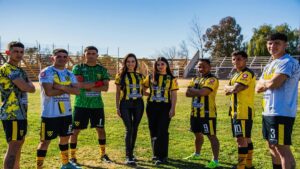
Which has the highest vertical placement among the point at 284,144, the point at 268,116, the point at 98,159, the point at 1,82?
the point at 1,82

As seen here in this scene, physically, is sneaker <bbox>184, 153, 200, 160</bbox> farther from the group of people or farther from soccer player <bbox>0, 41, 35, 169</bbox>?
soccer player <bbox>0, 41, 35, 169</bbox>

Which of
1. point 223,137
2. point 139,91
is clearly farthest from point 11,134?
point 223,137

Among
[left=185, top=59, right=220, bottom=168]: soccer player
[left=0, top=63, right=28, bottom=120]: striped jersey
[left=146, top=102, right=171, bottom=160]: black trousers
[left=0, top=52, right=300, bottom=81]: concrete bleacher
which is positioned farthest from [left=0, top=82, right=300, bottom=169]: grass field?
[left=0, top=52, right=300, bottom=81]: concrete bleacher

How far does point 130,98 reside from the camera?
23.1 feet

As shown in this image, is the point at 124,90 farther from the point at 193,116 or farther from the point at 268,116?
the point at 268,116

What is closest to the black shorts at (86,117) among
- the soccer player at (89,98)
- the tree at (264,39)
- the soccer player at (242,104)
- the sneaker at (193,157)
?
the soccer player at (89,98)

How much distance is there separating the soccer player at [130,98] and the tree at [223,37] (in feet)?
197

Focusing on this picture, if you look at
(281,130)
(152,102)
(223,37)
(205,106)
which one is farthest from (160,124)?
(223,37)

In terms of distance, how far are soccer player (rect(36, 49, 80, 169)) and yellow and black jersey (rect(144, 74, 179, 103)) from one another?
169cm

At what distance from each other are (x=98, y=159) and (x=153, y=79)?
1909 millimetres

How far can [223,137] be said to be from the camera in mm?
9188

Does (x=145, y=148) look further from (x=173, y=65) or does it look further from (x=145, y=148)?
(x=173, y=65)

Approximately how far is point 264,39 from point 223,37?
10.8 meters

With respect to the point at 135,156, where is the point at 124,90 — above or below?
above
